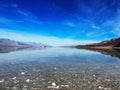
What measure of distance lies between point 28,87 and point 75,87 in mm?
4484

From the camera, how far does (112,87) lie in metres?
14.4

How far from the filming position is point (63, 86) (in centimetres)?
1430

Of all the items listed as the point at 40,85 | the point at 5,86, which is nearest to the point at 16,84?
the point at 5,86

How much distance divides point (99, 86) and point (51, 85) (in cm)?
481

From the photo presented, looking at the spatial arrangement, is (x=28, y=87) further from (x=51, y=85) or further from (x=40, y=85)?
(x=51, y=85)

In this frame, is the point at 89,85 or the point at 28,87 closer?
the point at 28,87

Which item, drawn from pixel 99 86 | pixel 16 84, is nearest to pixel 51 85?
pixel 16 84

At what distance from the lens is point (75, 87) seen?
46.1 feet

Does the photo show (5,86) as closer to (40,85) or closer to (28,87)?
(28,87)

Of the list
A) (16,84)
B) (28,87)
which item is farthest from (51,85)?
(16,84)

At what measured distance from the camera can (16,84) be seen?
14602mm

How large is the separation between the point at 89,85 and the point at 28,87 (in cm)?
609

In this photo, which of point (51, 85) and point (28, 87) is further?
point (51, 85)

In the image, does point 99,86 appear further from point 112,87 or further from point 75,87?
point 75,87
